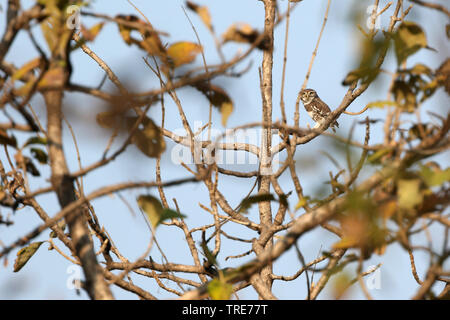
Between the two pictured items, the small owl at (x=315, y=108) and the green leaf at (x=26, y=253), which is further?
the small owl at (x=315, y=108)

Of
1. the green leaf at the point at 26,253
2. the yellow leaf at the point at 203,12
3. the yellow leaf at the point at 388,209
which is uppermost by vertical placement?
the yellow leaf at the point at 203,12

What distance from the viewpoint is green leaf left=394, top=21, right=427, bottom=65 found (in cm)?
195

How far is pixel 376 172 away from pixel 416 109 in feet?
0.92

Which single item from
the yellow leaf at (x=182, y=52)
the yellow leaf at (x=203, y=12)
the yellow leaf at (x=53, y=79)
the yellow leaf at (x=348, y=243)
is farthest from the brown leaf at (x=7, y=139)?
the yellow leaf at (x=348, y=243)

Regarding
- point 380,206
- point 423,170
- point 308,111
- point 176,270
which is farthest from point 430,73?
point 308,111

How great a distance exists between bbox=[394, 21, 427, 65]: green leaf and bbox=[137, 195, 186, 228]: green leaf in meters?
1.02

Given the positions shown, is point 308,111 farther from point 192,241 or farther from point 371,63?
point 371,63

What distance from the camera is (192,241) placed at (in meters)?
3.16

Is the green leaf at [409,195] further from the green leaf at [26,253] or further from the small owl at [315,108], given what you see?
the small owl at [315,108]

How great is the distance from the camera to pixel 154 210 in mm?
2168

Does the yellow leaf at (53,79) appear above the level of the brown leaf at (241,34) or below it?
below

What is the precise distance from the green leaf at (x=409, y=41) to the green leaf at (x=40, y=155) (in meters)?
1.56

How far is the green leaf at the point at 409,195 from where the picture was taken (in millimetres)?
1753
